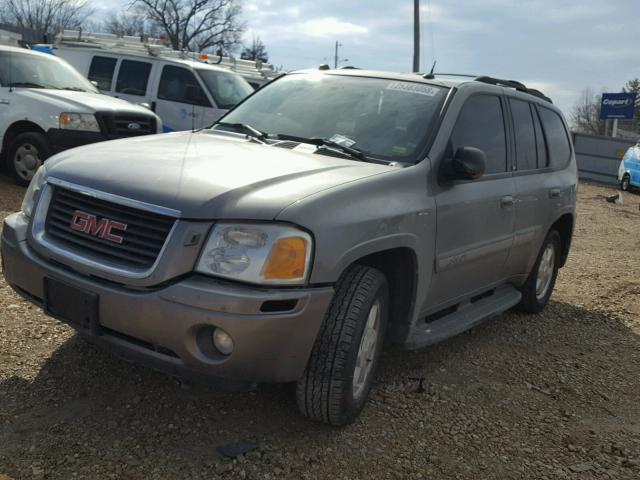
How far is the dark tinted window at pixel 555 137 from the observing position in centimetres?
535

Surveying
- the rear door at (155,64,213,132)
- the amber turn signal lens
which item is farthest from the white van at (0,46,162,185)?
the amber turn signal lens

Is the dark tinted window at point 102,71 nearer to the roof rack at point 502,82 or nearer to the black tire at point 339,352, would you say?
the roof rack at point 502,82

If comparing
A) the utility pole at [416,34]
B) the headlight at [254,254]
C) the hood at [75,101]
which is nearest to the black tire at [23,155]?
the hood at [75,101]

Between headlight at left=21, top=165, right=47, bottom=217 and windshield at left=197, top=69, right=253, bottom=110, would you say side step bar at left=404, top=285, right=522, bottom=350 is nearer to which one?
headlight at left=21, top=165, right=47, bottom=217

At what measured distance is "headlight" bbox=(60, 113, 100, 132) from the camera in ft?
26.4

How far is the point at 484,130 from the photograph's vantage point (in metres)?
4.24

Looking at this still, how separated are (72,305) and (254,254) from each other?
0.87 metres

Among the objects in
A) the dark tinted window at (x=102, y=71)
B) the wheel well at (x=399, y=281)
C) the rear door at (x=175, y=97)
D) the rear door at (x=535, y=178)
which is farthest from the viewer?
the dark tinted window at (x=102, y=71)

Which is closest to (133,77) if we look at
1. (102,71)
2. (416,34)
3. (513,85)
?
(102,71)

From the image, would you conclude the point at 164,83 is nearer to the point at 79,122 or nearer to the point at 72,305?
the point at 79,122

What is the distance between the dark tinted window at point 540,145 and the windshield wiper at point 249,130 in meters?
2.37

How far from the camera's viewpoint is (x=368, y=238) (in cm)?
294

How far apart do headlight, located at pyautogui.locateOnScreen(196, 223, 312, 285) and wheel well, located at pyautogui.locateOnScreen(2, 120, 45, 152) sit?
6567 mm

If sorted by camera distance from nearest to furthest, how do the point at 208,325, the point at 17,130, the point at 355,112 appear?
the point at 208,325, the point at 355,112, the point at 17,130
